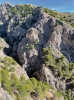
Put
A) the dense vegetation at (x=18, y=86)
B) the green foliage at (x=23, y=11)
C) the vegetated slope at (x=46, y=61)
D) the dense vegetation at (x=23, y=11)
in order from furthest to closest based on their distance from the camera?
the green foliage at (x=23, y=11) < the dense vegetation at (x=23, y=11) < the vegetated slope at (x=46, y=61) < the dense vegetation at (x=18, y=86)

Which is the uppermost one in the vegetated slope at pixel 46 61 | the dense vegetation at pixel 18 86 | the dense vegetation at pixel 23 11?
the dense vegetation at pixel 23 11

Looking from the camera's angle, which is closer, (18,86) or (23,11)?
(18,86)

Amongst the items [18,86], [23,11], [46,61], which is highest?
[23,11]

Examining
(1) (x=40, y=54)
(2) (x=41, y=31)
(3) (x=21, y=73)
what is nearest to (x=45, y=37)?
(2) (x=41, y=31)

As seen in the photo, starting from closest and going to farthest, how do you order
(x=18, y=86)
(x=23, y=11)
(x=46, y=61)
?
(x=18, y=86) < (x=46, y=61) < (x=23, y=11)

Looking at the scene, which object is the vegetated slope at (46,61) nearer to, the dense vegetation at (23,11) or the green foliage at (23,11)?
the dense vegetation at (23,11)

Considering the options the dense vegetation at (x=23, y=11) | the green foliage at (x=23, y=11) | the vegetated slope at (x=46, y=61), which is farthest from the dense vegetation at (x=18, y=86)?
the green foliage at (x=23, y=11)

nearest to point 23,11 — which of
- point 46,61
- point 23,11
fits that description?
point 23,11

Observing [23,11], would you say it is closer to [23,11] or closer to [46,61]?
[23,11]

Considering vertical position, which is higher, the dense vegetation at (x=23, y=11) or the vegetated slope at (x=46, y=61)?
the dense vegetation at (x=23, y=11)

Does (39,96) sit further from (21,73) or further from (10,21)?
(10,21)

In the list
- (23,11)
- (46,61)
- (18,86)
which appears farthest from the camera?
(23,11)

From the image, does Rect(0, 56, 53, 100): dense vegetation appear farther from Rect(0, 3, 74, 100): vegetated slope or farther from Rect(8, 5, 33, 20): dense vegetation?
Rect(8, 5, 33, 20): dense vegetation

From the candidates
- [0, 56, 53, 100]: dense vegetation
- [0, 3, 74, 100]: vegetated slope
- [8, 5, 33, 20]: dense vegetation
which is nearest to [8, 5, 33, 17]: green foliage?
[8, 5, 33, 20]: dense vegetation
